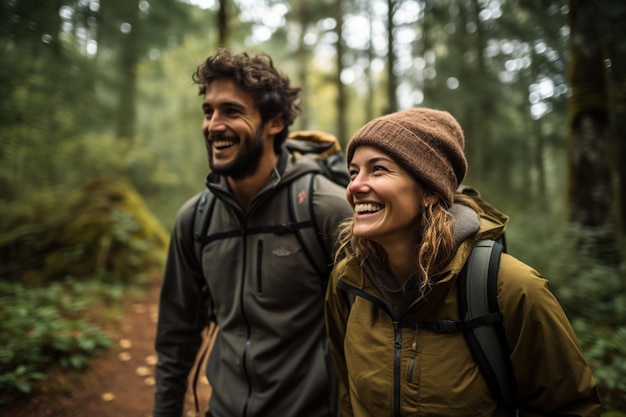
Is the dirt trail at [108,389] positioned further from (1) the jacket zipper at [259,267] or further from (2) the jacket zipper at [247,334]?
(1) the jacket zipper at [259,267]

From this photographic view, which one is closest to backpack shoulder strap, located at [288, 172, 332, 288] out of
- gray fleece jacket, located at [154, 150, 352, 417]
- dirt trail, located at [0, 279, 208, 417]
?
gray fleece jacket, located at [154, 150, 352, 417]

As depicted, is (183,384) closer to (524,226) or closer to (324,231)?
(324,231)

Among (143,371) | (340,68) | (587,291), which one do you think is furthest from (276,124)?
(340,68)

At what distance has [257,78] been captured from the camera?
8.76 feet

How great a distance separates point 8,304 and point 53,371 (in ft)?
4.12

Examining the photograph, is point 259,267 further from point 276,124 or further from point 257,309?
point 276,124

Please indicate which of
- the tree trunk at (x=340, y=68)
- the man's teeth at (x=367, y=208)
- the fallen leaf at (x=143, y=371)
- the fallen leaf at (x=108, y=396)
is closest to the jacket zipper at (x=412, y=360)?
the man's teeth at (x=367, y=208)

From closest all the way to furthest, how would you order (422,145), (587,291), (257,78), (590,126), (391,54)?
(422,145) → (257,78) → (587,291) → (590,126) → (391,54)

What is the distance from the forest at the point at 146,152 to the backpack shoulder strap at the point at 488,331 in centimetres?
232

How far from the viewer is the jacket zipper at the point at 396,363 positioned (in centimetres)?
161

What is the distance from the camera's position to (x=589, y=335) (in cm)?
415

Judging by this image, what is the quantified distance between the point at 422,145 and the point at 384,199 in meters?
0.34

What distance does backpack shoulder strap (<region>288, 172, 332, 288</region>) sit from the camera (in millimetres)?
2301

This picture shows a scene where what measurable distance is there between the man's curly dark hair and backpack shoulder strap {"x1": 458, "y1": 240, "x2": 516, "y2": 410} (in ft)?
5.87
